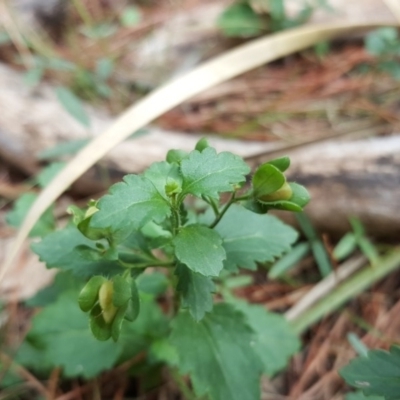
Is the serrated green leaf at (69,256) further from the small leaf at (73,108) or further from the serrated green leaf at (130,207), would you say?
the small leaf at (73,108)

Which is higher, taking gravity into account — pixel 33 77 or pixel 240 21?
pixel 240 21

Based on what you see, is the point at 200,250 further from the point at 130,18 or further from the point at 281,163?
the point at 130,18

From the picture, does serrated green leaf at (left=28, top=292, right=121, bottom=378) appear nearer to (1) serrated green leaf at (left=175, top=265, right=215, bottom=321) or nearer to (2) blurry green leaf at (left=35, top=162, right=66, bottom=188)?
(2) blurry green leaf at (left=35, top=162, right=66, bottom=188)

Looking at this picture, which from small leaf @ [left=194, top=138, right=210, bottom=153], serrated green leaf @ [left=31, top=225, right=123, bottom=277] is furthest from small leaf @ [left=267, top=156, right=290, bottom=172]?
serrated green leaf @ [left=31, top=225, right=123, bottom=277]

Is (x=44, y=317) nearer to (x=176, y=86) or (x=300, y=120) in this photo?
(x=176, y=86)

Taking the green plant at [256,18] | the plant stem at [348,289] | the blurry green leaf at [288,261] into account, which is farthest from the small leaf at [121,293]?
the green plant at [256,18]

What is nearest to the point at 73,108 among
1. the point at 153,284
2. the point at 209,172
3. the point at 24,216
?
the point at 24,216
